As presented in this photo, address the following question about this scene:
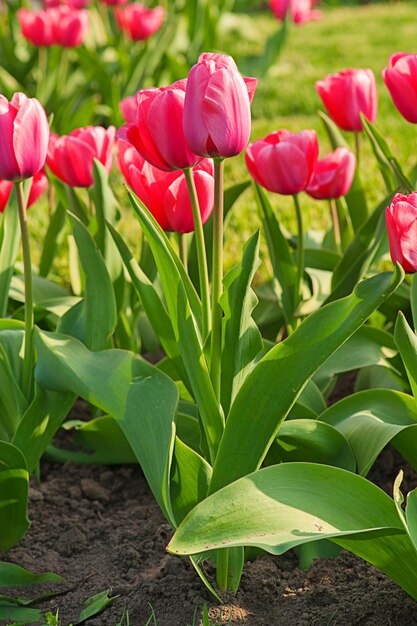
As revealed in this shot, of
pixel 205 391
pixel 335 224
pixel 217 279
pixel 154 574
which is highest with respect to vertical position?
pixel 217 279

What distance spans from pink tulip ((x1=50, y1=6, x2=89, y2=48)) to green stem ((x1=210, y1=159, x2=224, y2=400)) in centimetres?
282

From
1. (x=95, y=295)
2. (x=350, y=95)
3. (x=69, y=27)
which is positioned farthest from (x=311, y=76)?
(x=95, y=295)

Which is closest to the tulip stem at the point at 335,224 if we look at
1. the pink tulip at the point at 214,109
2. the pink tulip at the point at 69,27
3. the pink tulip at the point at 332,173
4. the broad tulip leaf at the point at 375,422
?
the pink tulip at the point at 332,173

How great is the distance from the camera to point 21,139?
5.00 feet

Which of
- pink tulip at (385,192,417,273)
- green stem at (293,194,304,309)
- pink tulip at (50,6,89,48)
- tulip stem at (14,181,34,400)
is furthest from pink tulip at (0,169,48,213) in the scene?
pink tulip at (50,6,89,48)

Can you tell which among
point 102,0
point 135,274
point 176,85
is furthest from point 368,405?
point 102,0

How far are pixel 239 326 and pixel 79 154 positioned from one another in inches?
28.6

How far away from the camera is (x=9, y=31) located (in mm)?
5512

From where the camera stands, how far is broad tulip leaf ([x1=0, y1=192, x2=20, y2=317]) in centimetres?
198

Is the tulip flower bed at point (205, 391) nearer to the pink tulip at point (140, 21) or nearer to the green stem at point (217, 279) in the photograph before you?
the green stem at point (217, 279)

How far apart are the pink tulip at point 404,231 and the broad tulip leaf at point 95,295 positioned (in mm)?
575

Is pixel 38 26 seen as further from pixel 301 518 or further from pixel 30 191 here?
pixel 301 518

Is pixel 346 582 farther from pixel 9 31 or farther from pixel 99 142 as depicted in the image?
pixel 9 31

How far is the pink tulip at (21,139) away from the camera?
1518 millimetres
